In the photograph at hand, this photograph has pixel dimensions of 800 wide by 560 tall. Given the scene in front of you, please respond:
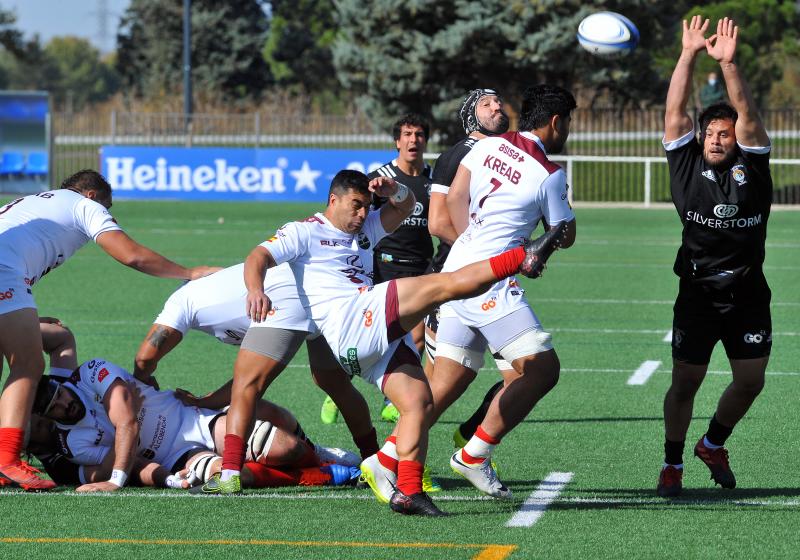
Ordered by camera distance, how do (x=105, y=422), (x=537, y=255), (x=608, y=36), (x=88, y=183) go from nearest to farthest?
1. (x=537, y=255)
2. (x=105, y=422)
3. (x=88, y=183)
4. (x=608, y=36)

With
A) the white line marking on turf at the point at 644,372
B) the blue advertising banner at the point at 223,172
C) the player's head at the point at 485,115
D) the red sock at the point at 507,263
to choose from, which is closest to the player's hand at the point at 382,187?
the player's head at the point at 485,115

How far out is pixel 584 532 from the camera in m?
6.33

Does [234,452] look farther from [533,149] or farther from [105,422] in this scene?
[533,149]

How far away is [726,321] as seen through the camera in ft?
23.4

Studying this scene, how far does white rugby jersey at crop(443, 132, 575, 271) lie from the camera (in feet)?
23.0

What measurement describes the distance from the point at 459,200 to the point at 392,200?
1.22 ft

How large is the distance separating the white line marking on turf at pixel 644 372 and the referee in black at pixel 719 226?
3576mm

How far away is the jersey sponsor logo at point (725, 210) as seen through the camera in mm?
6945

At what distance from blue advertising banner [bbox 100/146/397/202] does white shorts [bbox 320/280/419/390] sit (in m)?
22.2

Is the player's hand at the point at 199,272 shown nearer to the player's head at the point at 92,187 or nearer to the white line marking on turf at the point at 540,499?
the player's head at the point at 92,187

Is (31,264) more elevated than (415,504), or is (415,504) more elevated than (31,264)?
(31,264)

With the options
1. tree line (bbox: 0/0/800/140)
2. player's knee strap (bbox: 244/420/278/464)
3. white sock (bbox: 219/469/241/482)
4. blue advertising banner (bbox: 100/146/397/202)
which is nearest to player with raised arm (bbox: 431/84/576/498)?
player's knee strap (bbox: 244/420/278/464)

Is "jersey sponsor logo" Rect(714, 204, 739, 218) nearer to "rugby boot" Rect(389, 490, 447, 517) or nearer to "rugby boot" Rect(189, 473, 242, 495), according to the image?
"rugby boot" Rect(389, 490, 447, 517)

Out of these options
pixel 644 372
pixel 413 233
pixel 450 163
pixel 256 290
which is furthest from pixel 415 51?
pixel 256 290
